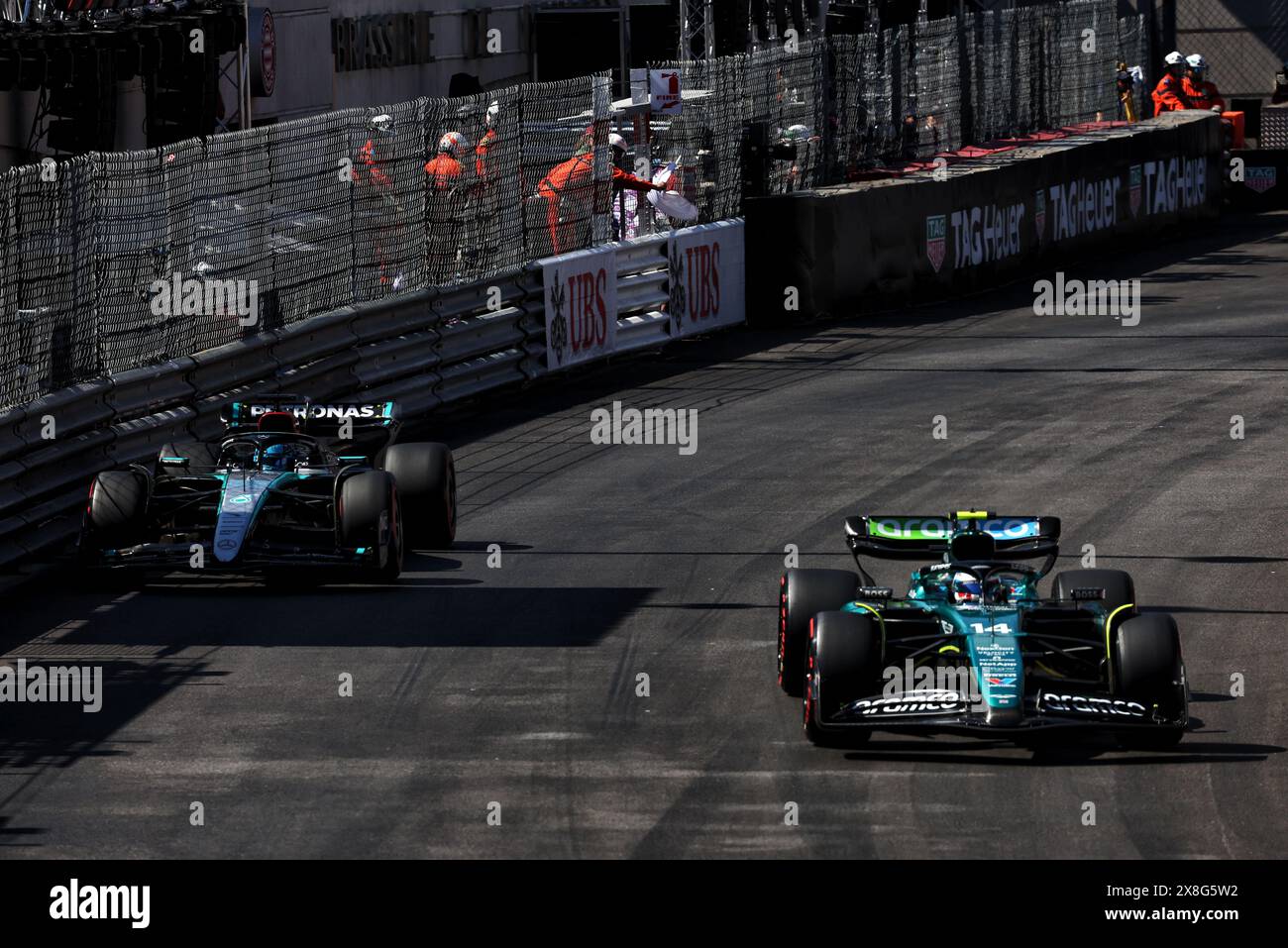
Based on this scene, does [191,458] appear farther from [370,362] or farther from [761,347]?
[761,347]

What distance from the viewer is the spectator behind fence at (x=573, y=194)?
20.4 m

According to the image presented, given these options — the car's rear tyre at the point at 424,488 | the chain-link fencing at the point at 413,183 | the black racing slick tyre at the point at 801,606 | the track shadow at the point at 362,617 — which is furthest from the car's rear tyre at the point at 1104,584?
the chain-link fencing at the point at 413,183

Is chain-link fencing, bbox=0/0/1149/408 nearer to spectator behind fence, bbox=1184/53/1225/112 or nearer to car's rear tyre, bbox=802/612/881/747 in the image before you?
spectator behind fence, bbox=1184/53/1225/112

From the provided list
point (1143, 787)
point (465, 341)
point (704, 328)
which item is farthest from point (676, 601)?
point (704, 328)

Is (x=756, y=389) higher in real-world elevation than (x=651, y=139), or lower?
lower

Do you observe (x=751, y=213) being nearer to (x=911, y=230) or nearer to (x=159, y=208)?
(x=911, y=230)

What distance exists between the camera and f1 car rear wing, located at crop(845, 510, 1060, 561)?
390 inches

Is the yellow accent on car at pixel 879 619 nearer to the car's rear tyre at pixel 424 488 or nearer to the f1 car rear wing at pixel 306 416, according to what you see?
the car's rear tyre at pixel 424 488

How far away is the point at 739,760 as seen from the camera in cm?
896

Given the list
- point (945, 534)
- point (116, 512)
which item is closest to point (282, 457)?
point (116, 512)

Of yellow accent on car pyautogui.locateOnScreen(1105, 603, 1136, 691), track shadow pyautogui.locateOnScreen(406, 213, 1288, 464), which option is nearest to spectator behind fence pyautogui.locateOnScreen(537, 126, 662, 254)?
track shadow pyautogui.locateOnScreen(406, 213, 1288, 464)

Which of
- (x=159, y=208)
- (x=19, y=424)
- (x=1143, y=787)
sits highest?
(x=159, y=208)

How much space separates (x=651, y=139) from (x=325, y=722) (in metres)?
13.6
